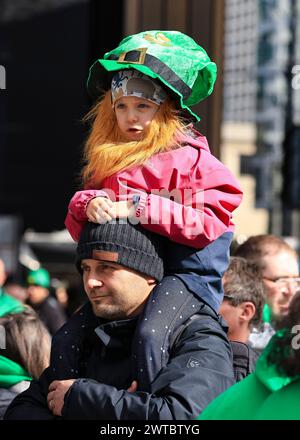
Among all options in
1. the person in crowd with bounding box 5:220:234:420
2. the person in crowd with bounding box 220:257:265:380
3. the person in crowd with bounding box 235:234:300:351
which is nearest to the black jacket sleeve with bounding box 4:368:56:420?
the person in crowd with bounding box 5:220:234:420

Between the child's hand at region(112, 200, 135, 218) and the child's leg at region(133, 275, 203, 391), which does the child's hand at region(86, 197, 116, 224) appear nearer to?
the child's hand at region(112, 200, 135, 218)

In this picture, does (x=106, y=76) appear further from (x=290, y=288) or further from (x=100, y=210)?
(x=290, y=288)

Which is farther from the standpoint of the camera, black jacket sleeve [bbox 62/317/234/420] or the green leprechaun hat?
the green leprechaun hat

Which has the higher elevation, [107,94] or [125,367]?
[107,94]

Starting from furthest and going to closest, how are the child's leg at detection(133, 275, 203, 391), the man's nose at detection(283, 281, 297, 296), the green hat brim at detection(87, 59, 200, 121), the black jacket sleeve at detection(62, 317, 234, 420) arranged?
the man's nose at detection(283, 281, 297, 296)
the green hat brim at detection(87, 59, 200, 121)
the child's leg at detection(133, 275, 203, 391)
the black jacket sleeve at detection(62, 317, 234, 420)

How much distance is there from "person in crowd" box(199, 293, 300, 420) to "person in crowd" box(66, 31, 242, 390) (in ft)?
1.41

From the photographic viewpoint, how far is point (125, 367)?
2.79m

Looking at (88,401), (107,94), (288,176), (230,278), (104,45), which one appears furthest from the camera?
(288,176)

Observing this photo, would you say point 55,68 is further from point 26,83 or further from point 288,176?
point 288,176

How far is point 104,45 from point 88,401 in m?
4.24

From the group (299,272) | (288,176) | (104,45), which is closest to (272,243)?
(299,272)

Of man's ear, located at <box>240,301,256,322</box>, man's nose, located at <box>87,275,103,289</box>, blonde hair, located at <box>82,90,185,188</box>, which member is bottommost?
man's ear, located at <box>240,301,256,322</box>

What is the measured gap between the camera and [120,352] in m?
2.82

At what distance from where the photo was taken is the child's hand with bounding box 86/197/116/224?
281 centimetres
